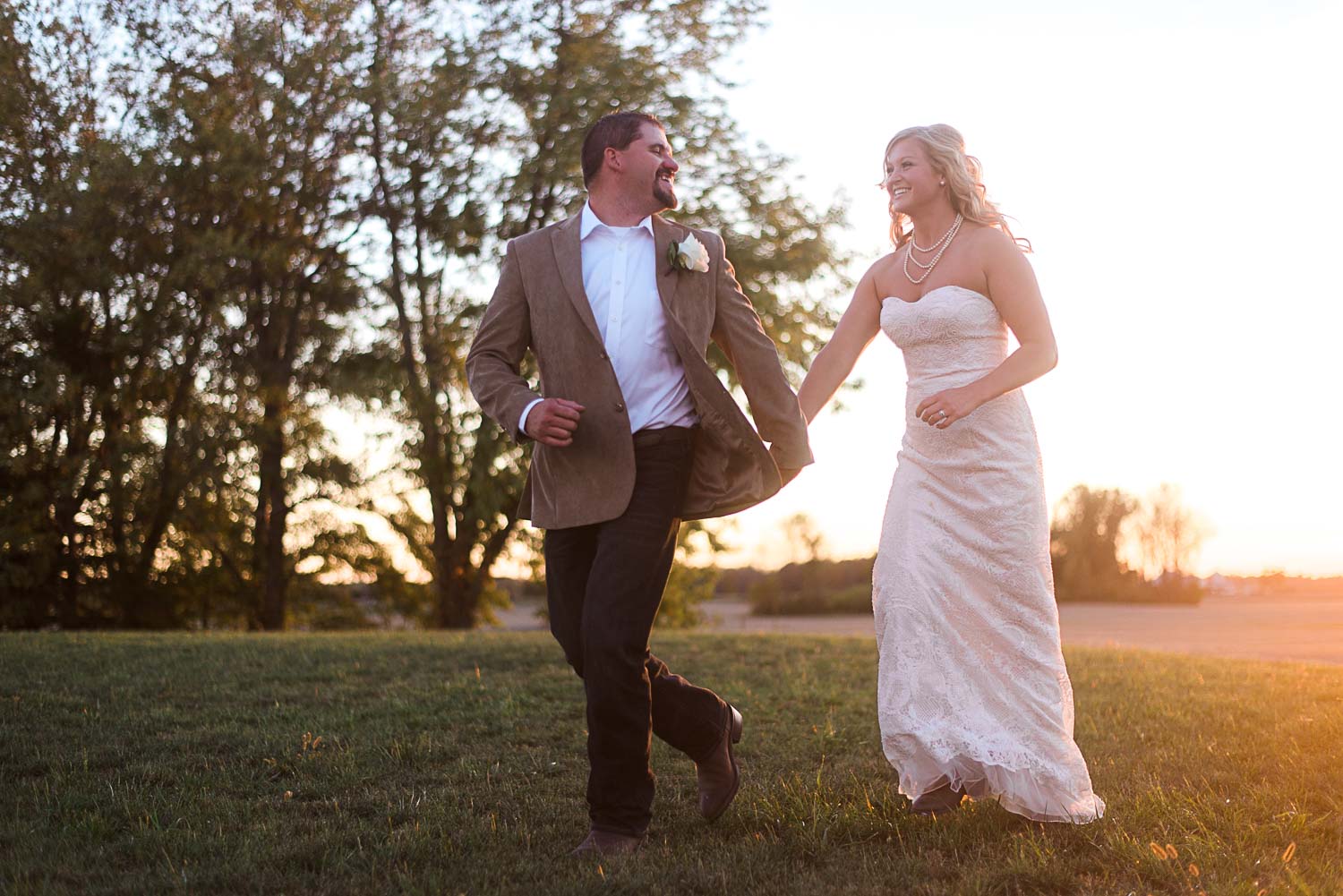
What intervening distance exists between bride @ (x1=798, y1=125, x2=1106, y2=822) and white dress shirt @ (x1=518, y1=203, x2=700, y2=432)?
877mm

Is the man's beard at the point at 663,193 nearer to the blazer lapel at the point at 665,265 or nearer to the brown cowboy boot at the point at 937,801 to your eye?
the blazer lapel at the point at 665,265

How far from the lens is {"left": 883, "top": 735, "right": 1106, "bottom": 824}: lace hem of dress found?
13.6 feet

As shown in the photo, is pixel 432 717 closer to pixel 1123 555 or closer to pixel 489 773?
pixel 489 773

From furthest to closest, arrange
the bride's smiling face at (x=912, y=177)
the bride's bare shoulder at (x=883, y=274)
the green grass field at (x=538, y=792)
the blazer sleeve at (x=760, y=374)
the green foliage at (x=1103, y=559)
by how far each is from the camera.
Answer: the green foliage at (x=1103, y=559), the bride's bare shoulder at (x=883, y=274), the bride's smiling face at (x=912, y=177), the blazer sleeve at (x=760, y=374), the green grass field at (x=538, y=792)

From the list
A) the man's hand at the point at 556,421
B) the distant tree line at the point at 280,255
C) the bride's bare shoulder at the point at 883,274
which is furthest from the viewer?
the distant tree line at the point at 280,255

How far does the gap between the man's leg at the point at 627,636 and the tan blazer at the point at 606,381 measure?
0.10 metres

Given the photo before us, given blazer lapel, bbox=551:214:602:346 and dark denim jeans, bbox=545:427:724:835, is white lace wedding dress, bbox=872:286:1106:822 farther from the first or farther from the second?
blazer lapel, bbox=551:214:602:346

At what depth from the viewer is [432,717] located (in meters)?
6.66

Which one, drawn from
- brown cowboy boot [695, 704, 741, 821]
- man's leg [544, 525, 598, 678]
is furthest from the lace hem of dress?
man's leg [544, 525, 598, 678]

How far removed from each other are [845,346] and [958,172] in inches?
31.5

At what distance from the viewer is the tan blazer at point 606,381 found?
4.06m

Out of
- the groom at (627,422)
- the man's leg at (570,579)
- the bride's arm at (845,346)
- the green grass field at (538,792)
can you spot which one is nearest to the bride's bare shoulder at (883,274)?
the bride's arm at (845,346)

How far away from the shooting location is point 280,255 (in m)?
19.8

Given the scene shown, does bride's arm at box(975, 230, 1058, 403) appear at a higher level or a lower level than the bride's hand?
higher
